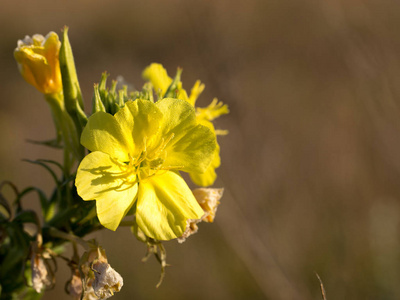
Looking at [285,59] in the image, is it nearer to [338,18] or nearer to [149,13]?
[149,13]

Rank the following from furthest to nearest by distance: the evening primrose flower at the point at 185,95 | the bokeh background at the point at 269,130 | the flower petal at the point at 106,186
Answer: the bokeh background at the point at 269,130, the evening primrose flower at the point at 185,95, the flower petal at the point at 106,186

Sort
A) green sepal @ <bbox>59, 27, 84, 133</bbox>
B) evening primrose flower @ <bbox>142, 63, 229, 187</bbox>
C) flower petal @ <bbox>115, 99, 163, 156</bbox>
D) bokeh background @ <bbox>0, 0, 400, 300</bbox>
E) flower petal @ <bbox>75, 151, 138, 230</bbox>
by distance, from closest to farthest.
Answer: flower petal @ <bbox>75, 151, 138, 230</bbox>, flower petal @ <bbox>115, 99, 163, 156</bbox>, green sepal @ <bbox>59, 27, 84, 133</bbox>, evening primrose flower @ <bbox>142, 63, 229, 187</bbox>, bokeh background @ <bbox>0, 0, 400, 300</bbox>

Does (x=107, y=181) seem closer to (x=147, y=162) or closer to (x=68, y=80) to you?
(x=147, y=162)

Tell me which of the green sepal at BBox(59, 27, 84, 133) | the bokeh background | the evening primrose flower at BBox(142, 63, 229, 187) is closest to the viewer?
the green sepal at BBox(59, 27, 84, 133)

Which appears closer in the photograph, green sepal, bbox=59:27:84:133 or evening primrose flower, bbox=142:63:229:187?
green sepal, bbox=59:27:84:133

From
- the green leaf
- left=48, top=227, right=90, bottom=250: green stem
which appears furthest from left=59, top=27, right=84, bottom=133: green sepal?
left=48, top=227, right=90, bottom=250: green stem

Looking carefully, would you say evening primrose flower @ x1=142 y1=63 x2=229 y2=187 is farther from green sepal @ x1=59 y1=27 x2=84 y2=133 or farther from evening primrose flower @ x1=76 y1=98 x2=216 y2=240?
green sepal @ x1=59 y1=27 x2=84 y2=133

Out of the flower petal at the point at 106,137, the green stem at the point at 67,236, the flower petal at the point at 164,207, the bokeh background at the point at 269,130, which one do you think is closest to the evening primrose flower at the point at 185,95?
the flower petal at the point at 164,207

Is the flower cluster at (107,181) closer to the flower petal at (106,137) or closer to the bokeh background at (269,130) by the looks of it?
the flower petal at (106,137)
